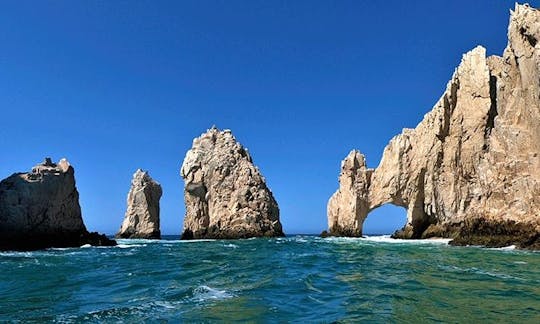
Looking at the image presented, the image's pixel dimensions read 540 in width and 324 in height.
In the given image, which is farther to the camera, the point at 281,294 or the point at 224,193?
the point at 224,193

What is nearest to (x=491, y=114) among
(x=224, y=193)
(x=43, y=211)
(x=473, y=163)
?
(x=473, y=163)

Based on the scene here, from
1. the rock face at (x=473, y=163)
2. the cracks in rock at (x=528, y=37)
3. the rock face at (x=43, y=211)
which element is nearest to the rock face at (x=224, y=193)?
the rock face at (x=473, y=163)

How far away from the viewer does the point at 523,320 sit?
8891 millimetres

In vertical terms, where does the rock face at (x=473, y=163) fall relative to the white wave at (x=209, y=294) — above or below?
above

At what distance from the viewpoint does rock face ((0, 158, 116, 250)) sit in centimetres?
4016

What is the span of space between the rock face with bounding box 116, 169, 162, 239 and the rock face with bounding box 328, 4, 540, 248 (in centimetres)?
3201

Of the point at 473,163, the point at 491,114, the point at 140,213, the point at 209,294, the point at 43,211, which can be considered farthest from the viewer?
the point at 140,213

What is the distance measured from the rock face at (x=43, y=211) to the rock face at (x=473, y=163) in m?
36.5

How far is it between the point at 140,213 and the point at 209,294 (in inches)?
2674

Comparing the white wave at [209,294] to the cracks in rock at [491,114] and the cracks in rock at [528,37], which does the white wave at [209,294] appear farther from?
the cracks in rock at [491,114]

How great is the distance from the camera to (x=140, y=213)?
3041 inches

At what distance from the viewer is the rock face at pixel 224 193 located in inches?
2584

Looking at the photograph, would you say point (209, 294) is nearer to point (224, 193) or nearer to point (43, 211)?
point (43, 211)

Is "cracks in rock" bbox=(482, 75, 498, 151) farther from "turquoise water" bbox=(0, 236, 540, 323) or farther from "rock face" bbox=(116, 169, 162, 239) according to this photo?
"rock face" bbox=(116, 169, 162, 239)
